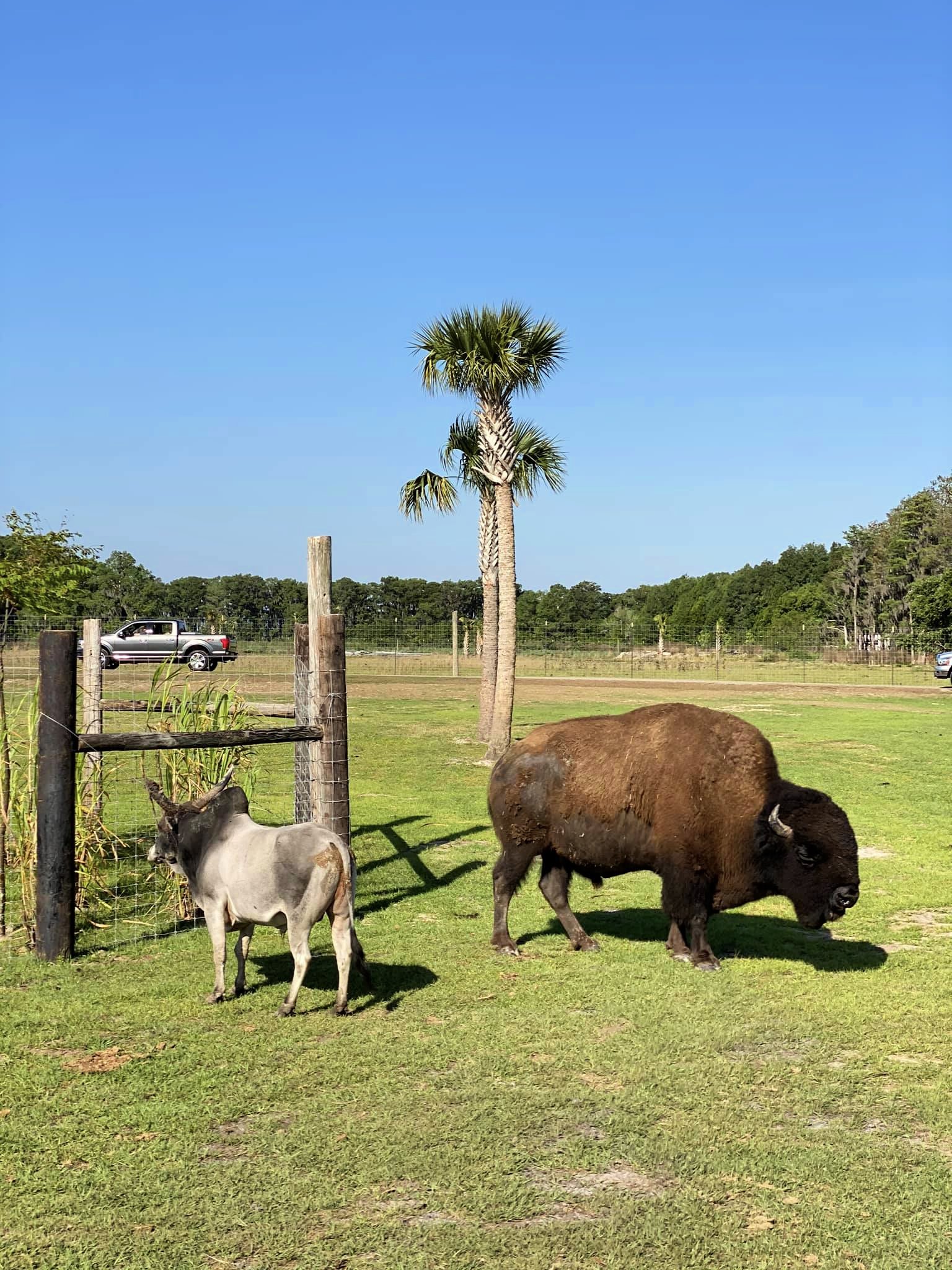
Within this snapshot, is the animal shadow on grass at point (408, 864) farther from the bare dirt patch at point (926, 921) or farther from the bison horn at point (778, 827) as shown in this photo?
the bare dirt patch at point (926, 921)

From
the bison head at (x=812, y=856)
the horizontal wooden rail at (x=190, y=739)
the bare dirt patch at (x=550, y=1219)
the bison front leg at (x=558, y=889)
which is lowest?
the bare dirt patch at (x=550, y=1219)

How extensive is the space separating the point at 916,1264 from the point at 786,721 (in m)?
24.4

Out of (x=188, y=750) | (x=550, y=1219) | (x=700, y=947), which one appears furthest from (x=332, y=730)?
(x=550, y=1219)

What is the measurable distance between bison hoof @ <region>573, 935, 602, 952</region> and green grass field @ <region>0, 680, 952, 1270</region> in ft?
0.43

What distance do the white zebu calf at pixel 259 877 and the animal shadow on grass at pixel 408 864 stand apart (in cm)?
236

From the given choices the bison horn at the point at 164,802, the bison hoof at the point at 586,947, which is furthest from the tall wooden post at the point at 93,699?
the bison hoof at the point at 586,947

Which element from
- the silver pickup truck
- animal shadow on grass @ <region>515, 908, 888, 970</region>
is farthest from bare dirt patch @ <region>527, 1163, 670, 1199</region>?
the silver pickup truck

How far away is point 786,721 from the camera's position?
27.5 m

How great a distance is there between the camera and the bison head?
24.2 ft

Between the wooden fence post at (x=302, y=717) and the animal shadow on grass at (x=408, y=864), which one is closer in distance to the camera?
the wooden fence post at (x=302, y=717)

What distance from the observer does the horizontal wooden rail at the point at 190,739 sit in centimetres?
752

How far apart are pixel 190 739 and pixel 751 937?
4.39m

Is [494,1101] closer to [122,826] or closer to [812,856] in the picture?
[812,856]

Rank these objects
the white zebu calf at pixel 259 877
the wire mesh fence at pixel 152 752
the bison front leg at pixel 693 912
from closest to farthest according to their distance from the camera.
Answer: the white zebu calf at pixel 259 877, the bison front leg at pixel 693 912, the wire mesh fence at pixel 152 752
